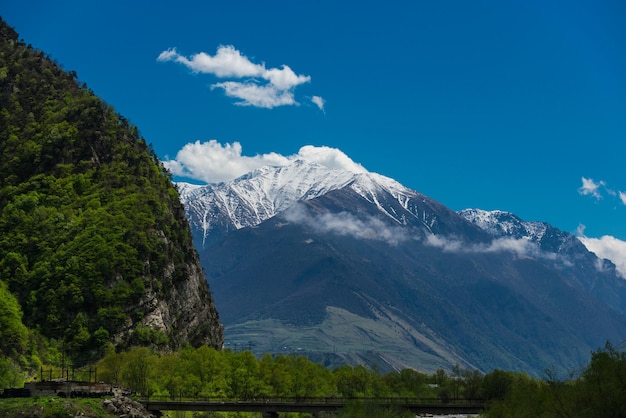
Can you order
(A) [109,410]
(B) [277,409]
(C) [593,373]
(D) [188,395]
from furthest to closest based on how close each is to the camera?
(D) [188,395] < (B) [277,409] < (A) [109,410] < (C) [593,373]

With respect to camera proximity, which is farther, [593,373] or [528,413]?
[528,413]

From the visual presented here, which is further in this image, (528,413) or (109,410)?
(109,410)

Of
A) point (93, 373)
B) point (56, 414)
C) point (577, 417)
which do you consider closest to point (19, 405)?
point (56, 414)

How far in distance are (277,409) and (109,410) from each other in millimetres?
38488

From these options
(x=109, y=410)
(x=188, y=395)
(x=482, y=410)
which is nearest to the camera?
(x=109, y=410)

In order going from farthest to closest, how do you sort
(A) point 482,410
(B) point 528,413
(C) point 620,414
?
(A) point 482,410 → (B) point 528,413 → (C) point 620,414

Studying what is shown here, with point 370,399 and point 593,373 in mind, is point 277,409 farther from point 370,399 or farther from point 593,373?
point 593,373

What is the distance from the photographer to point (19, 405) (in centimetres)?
13862

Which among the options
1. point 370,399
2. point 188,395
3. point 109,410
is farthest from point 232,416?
point 109,410

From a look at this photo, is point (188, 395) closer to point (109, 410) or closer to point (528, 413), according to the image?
point (109, 410)

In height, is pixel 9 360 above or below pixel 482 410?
above

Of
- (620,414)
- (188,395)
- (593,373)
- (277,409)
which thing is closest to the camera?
(620,414)

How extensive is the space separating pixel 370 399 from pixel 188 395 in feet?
145

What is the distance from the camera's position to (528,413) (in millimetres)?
136625
